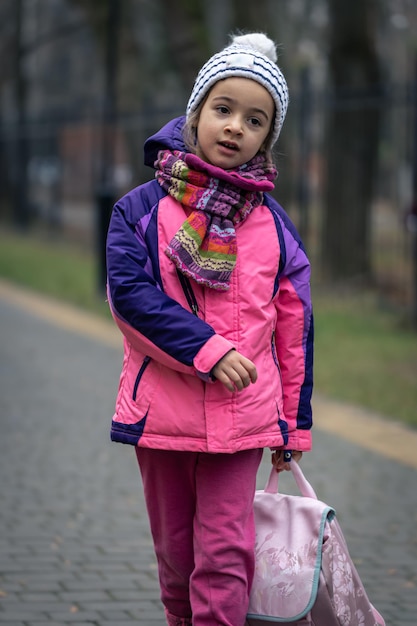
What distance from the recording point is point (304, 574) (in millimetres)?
3129

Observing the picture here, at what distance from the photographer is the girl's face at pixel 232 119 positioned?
10.4 ft

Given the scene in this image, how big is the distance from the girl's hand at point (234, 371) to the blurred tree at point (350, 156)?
11.2 metres

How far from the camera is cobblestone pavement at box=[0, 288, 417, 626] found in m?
4.25

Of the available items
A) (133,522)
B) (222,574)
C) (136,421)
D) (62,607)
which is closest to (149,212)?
(136,421)

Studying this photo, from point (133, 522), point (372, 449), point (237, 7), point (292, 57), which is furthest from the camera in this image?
point (292, 57)

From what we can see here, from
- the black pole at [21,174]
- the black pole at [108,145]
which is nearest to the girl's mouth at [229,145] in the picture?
the black pole at [108,145]

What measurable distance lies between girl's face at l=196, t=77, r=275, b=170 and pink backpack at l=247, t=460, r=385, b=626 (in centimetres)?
94

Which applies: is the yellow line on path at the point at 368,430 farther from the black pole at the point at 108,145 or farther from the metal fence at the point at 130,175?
the black pole at the point at 108,145

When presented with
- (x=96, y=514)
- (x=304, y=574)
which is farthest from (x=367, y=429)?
(x=304, y=574)

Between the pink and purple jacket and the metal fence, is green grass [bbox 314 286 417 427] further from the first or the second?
the pink and purple jacket

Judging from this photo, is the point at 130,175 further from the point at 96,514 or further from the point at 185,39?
the point at 96,514

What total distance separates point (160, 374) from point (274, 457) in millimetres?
436

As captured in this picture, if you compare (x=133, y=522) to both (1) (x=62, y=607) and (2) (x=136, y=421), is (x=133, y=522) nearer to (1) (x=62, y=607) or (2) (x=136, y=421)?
(1) (x=62, y=607)

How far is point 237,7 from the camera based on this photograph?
17.2m
